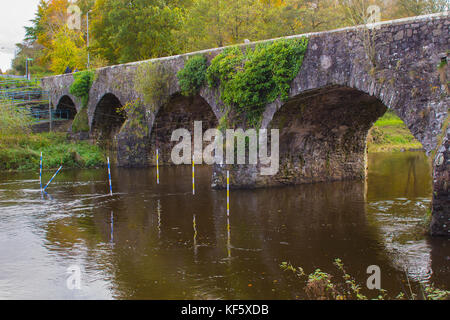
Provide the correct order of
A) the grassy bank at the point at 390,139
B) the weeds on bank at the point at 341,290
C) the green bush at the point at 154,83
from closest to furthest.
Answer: the weeds on bank at the point at 341,290 → the green bush at the point at 154,83 → the grassy bank at the point at 390,139

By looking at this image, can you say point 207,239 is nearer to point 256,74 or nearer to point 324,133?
point 256,74

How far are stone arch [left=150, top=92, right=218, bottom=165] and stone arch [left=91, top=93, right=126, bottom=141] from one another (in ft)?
15.0

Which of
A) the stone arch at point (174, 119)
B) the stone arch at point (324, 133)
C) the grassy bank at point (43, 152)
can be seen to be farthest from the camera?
the grassy bank at point (43, 152)

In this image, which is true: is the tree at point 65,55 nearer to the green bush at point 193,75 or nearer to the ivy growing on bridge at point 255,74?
the green bush at point 193,75

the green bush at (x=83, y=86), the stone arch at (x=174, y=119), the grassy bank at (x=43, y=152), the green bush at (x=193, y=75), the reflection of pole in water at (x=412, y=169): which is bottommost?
the reflection of pole in water at (x=412, y=169)

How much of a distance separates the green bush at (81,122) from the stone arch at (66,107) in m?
4.66

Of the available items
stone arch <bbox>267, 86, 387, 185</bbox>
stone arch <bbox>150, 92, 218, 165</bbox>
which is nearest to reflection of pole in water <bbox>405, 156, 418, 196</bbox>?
stone arch <bbox>267, 86, 387, 185</bbox>

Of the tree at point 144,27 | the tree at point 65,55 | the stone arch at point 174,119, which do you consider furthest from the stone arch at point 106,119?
the tree at point 65,55

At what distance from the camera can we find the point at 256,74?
14.6m

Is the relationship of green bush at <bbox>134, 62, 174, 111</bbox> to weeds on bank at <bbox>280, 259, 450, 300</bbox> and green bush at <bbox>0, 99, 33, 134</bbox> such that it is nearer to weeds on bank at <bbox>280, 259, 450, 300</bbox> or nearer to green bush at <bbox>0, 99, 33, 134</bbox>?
green bush at <bbox>0, 99, 33, 134</bbox>

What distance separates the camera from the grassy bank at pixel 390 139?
105 feet

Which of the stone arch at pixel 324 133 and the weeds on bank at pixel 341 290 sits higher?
the stone arch at pixel 324 133

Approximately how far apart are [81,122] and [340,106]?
17654 millimetres

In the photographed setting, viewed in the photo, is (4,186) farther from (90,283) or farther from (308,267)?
(308,267)
